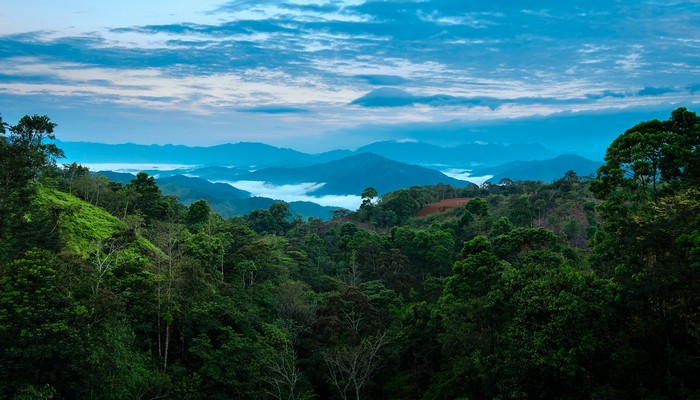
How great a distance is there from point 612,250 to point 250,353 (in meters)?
14.4

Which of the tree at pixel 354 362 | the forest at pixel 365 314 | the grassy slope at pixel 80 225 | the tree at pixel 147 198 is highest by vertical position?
the tree at pixel 147 198

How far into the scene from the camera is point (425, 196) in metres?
83.9

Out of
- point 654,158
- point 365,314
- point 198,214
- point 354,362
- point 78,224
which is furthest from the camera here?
point 198,214

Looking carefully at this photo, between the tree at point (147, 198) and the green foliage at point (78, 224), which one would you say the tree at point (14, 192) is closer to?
the green foliage at point (78, 224)

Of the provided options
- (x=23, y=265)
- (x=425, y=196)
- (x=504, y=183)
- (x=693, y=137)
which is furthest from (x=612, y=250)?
(x=504, y=183)

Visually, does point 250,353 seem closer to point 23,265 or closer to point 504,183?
point 23,265

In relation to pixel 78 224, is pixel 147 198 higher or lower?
higher

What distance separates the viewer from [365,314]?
82.4 ft

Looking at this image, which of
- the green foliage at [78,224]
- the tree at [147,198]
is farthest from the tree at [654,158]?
the tree at [147,198]

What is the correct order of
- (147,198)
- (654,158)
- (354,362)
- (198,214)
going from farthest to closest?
1. (147,198)
2. (198,214)
3. (354,362)
4. (654,158)

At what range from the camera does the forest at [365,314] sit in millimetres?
13758

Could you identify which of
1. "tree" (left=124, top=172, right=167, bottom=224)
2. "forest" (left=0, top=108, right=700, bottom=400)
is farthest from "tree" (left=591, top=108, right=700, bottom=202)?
"tree" (left=124, top=172, right=167, bottom=224)

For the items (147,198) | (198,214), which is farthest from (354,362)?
(147,198)

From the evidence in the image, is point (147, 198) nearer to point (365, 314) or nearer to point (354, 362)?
point (365, 314)
